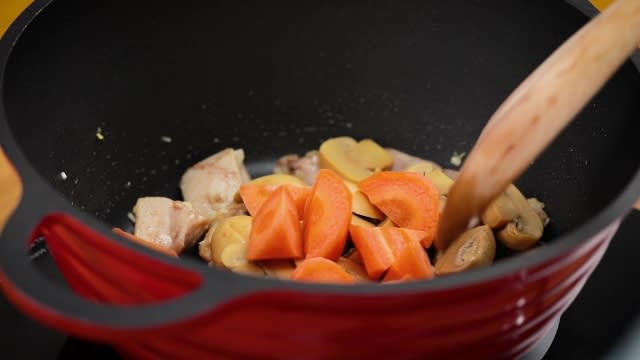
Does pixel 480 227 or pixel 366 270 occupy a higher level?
pixel 480 227

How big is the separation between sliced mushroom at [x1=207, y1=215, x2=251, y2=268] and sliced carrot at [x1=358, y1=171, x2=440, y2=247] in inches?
8.5

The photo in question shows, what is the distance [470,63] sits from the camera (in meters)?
1.45

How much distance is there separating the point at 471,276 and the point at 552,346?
46 cm

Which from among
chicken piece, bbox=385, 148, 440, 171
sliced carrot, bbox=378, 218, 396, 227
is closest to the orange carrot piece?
sliced carrot, bbox=378, 218, 396, 227

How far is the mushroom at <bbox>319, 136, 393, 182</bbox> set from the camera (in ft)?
4.82

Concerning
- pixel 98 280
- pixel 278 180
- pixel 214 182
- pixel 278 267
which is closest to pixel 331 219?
pixel 278 267

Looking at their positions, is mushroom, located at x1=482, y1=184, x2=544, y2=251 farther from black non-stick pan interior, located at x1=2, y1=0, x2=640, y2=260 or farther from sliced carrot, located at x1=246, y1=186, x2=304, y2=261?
sliced carrot, located at x1=246, y1=186, x2=304, y2=261

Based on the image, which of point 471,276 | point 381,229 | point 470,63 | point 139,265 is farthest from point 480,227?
point 139,265

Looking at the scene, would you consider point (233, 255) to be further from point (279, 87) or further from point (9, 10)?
point (9, 10)

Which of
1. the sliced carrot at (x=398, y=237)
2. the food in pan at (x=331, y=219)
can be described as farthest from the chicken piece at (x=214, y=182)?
the sliced carrot at (x=398, y=237)

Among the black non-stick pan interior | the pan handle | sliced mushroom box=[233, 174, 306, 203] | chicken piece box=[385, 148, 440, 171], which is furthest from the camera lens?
chicken piece box=[385, 148, 440, 171]

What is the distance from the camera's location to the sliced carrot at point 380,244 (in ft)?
3.84

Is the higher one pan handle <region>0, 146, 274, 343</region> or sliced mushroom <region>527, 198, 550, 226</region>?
sliced mushroom <region>527, 198, 550, 226</region>

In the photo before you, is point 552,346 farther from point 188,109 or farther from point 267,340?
point 188,109
